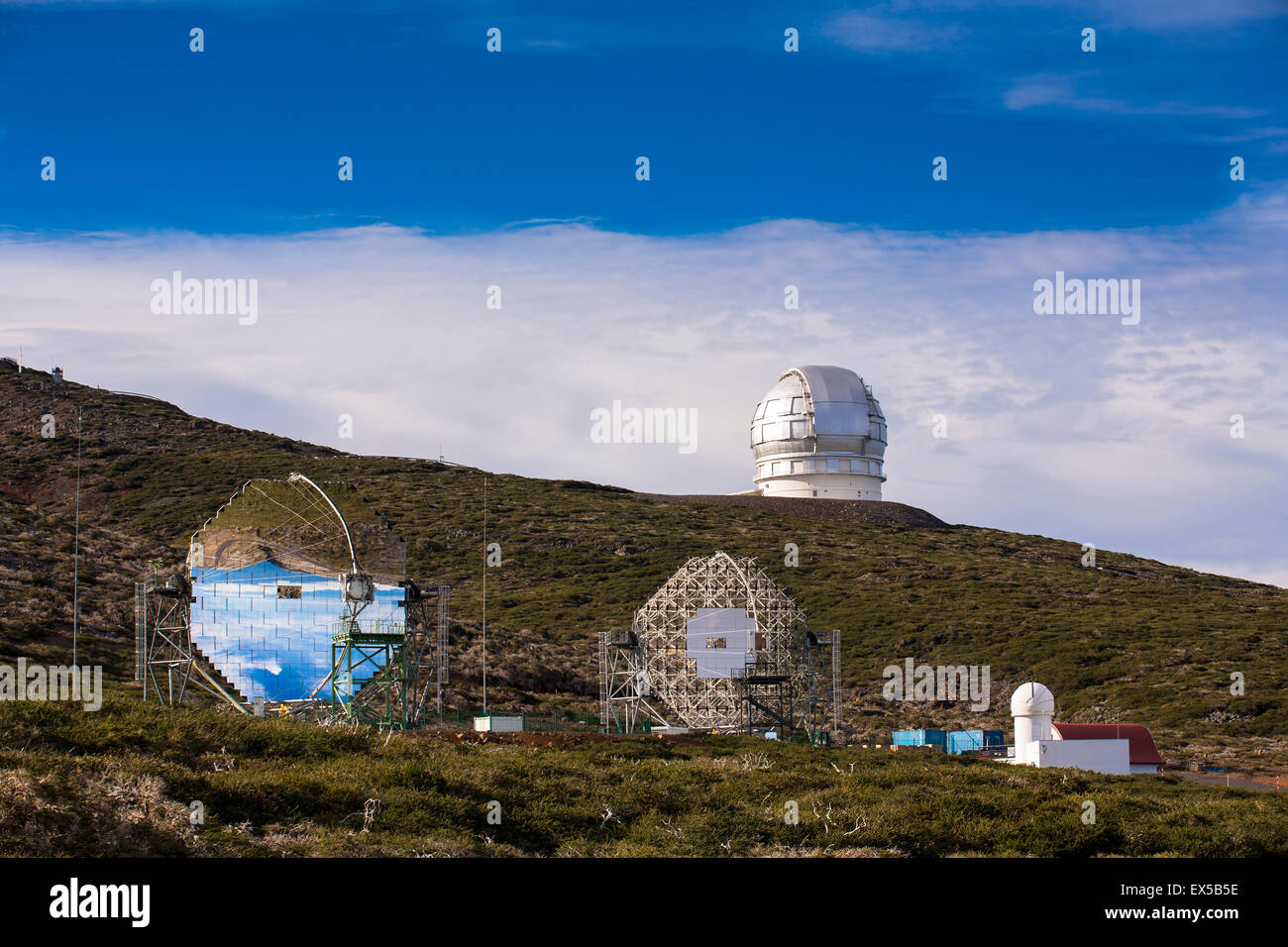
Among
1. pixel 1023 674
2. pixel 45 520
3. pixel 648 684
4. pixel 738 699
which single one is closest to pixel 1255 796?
pixel 738 699

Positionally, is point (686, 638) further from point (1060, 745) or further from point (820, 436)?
point (820, 436)

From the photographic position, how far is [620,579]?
8425cm

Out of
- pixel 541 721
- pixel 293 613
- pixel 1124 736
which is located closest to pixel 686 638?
pixel 541 721

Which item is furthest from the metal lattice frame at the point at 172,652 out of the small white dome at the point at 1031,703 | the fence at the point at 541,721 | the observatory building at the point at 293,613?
the small white dome at the point at 1031,703

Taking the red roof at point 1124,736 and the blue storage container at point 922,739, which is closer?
the red roof at point 1124,736

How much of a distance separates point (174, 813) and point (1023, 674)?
53.7 meters

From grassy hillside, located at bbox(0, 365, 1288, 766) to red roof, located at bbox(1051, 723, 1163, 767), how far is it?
6.43 metres

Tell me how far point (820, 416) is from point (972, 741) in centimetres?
6540

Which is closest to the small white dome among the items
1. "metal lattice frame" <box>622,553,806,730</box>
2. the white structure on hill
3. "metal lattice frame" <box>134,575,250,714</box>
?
the white structure on hill

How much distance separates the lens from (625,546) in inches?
3735

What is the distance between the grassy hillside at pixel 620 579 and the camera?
55156 mm

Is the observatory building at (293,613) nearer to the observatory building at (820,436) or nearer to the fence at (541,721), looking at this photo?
the fence at (541,721)

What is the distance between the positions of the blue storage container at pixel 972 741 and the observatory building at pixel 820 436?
211 feet
